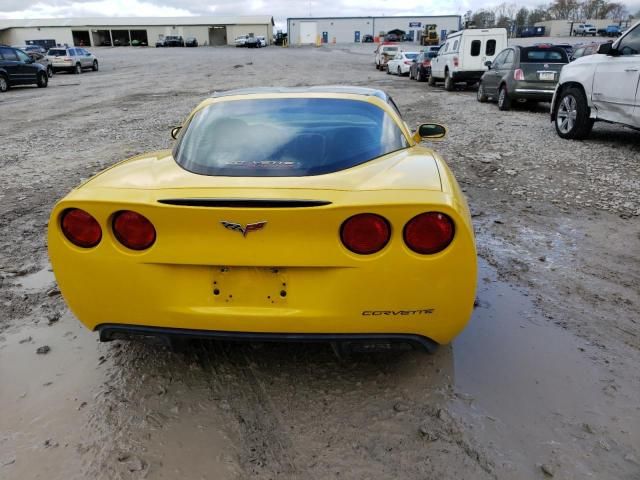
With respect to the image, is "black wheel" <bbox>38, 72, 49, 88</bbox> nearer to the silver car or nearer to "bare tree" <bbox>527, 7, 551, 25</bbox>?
the silver car

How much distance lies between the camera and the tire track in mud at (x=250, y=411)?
2139mm

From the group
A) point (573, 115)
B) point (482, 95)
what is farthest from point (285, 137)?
point (482, 95)

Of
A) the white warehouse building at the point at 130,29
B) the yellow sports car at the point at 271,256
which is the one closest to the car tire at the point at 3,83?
the yellow sports car at the point at 271,256

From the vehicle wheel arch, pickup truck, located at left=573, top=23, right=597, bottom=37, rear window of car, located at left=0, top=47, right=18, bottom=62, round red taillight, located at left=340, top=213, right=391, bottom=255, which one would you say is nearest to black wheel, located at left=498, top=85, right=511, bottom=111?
the vehicle wheel arch

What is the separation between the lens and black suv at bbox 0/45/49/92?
20.7 meters

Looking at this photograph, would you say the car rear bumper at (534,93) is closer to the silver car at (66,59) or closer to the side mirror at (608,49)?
the side mirror at (608,49)

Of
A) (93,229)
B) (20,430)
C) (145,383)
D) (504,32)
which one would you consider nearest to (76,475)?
(20,430)

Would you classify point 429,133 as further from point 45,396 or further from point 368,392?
point 45,396

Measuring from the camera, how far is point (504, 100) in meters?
12.7

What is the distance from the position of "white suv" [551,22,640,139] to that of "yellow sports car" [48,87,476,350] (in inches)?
242

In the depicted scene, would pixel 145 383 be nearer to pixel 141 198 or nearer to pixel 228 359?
pixel 228 359

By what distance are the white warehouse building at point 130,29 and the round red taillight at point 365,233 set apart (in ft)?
304

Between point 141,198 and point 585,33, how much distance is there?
89.7m

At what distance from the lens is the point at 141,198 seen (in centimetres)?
225
